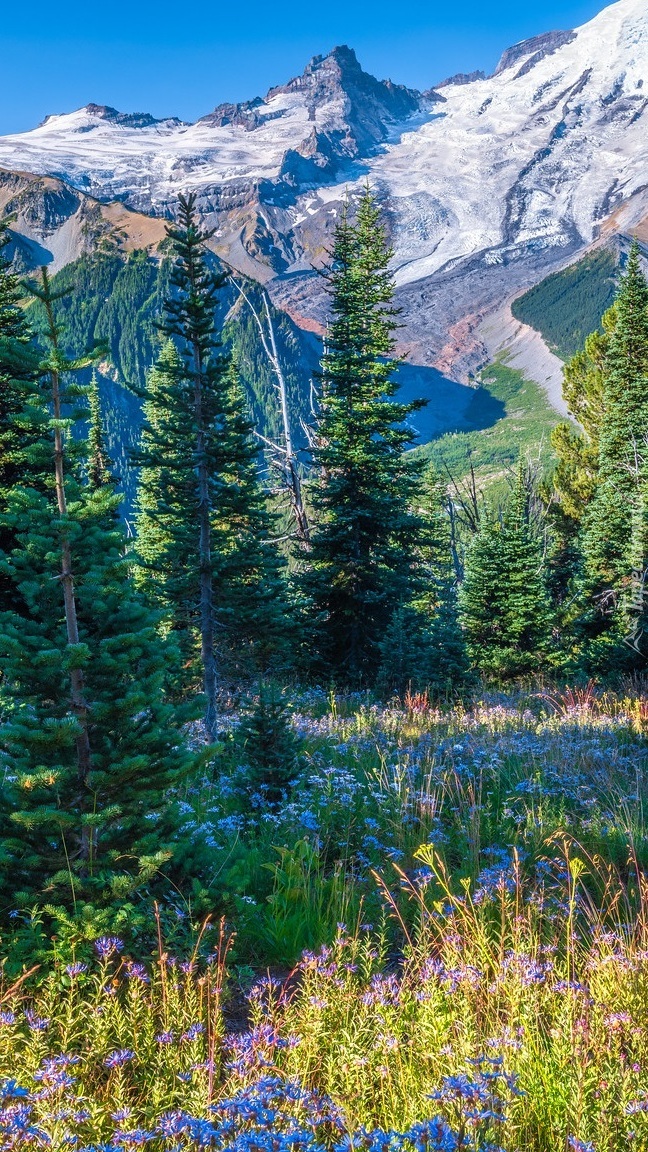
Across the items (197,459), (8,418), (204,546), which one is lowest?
(204,546)

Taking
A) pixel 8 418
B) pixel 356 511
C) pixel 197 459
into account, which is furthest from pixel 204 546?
pixel 356 511

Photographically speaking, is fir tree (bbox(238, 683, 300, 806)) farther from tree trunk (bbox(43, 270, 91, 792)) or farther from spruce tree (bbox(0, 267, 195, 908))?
tree trunk (bbox(43, 270, 91, 792))

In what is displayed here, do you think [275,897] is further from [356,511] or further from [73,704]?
[356,511]

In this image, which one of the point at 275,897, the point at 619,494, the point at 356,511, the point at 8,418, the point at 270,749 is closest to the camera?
the point at 275,897

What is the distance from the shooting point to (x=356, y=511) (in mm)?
17797

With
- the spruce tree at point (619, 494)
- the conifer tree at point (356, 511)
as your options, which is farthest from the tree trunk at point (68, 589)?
the spruce tree at point (619, 494)

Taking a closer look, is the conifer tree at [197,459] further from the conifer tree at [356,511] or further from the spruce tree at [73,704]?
the conifer tree at [356,511]

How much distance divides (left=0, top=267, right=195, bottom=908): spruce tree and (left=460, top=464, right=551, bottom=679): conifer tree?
16027 millimetres

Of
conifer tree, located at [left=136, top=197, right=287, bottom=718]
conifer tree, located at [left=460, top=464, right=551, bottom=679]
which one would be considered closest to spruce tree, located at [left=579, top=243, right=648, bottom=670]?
conifer tree, located at [left=460, top=464, right=551, bottom=679]

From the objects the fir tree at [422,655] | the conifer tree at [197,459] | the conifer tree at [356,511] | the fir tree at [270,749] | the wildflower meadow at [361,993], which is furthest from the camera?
the conifer tree at [356,511]

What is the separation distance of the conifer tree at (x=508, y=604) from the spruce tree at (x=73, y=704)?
52.6 feet

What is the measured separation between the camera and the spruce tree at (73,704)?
324 cm

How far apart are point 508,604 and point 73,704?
16896 millimetres

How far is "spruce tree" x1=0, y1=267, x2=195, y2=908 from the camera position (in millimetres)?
3238
